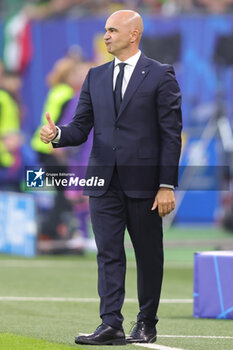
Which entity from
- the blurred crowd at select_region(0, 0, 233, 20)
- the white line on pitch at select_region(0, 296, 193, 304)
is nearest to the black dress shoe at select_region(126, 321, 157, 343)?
the white line on pitch at select_region(0, 296, 193, 304)

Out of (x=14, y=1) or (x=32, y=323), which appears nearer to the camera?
(x=32, y=323)

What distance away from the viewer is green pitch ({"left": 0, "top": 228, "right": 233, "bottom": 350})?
730 cm

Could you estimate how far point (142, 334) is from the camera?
7164 millimetres

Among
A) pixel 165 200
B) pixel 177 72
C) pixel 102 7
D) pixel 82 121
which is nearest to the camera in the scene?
pixel 165 200

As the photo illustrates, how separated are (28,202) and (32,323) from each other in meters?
8.08

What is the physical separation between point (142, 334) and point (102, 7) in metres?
17.6

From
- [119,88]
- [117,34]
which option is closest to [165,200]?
[119,88]

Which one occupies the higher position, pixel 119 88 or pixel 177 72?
pixel 119 88

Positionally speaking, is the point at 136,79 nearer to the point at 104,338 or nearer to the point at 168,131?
the point at 168,131

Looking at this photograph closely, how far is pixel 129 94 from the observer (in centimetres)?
704

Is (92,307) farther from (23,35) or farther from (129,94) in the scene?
(23,35)

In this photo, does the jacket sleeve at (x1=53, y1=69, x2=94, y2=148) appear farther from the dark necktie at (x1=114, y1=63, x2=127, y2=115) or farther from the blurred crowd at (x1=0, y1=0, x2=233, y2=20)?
the blurred crowd at (x1=0, y1=0, x2=233, y2=20)

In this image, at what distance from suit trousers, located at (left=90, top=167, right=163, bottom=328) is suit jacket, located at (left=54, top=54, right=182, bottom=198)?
74 mm

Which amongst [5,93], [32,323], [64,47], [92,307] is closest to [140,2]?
[64,47]
